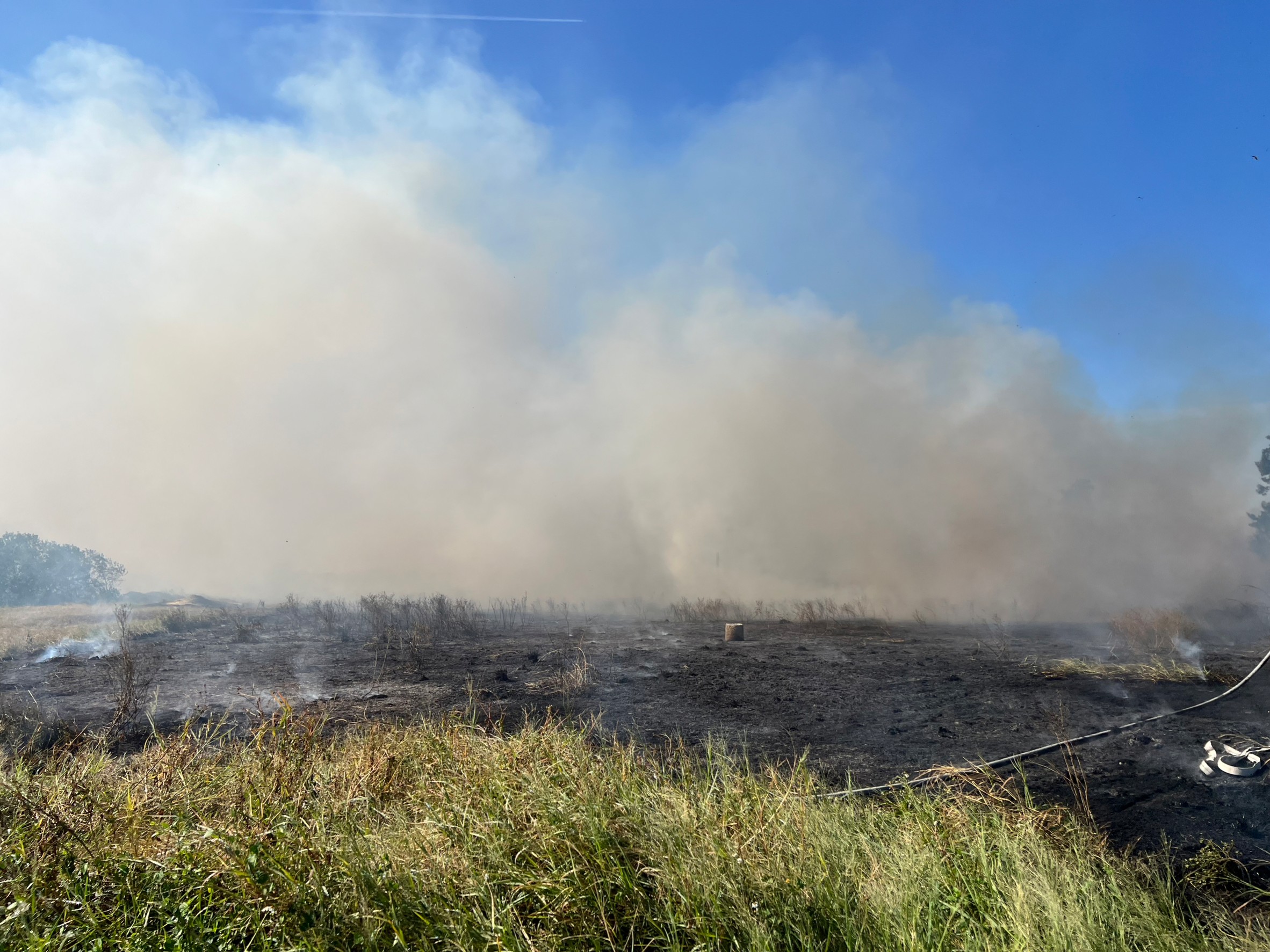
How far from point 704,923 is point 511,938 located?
827mm

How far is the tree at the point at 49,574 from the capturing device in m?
37.3

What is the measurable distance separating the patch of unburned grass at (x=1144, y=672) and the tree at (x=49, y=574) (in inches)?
1776

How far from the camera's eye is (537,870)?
3432mm

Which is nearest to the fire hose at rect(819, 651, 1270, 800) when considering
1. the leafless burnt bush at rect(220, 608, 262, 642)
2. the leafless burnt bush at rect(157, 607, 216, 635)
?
the leafless burnt bush at rect(220, 608, 262, 642)

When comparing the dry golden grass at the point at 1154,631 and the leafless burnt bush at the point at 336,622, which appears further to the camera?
the leafless burnt bush at the point at 336,622

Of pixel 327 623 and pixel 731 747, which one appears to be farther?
pixel 327 623

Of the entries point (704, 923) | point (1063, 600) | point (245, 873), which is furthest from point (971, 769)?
point (1063, 600)

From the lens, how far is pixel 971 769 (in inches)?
234

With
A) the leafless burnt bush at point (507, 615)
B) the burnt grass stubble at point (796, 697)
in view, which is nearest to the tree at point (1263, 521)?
the burnt grass stubble at point (796, 697)

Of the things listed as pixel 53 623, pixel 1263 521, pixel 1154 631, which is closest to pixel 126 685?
pixel 53 623

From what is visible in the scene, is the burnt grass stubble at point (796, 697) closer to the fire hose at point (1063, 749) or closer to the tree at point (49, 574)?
the fire hose at point (1063, 749)

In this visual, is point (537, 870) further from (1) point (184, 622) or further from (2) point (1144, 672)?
(1) point (184, 622)

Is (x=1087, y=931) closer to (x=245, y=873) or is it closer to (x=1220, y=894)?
(x=1220, y=894)

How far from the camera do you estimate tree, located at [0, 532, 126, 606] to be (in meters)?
37.3
